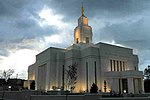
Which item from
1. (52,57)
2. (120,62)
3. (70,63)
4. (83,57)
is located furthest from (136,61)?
(52,57)

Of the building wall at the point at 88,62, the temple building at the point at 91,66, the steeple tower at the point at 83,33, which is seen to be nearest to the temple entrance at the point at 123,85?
the temple building at the point at 91,66

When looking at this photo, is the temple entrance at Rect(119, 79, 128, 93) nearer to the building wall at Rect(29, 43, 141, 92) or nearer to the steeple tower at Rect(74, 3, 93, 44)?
the building wall at Rect(29, 43, 141, 92)

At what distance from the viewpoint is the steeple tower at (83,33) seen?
218ft

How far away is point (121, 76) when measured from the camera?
52250 mm

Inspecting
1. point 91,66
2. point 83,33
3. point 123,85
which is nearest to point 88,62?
point 91,66

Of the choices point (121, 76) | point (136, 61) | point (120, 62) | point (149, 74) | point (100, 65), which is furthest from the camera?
point (149, 74)

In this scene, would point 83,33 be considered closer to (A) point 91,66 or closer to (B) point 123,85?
(A) point 91,66

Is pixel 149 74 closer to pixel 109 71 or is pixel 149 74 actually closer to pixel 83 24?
pixel 109 71

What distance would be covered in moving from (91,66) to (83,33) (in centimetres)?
1585

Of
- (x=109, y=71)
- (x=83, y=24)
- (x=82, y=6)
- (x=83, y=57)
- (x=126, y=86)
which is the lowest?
(x=126, y=86)

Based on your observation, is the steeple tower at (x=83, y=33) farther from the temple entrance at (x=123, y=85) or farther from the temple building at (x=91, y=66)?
the temple entrance at (x=123, y=85)

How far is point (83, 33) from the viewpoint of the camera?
66562 mm

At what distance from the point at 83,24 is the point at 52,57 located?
17015mm

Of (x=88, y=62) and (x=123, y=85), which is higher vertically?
(x=88, y=62)
